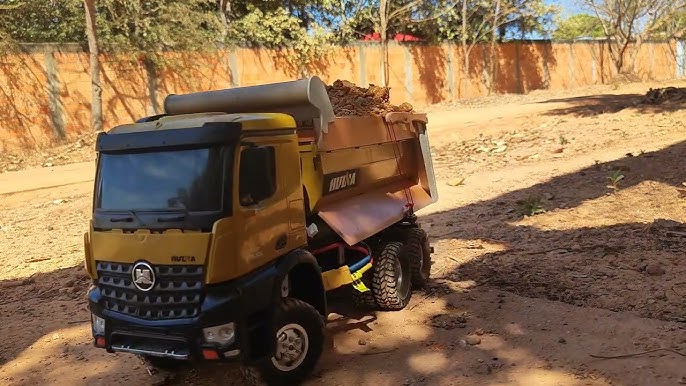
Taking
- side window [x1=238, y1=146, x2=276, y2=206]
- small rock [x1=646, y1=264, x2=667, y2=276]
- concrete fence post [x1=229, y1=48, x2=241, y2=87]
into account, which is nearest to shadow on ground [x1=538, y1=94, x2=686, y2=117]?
concrete fence post [x1=229, y1=48, x2=241, y2=87]

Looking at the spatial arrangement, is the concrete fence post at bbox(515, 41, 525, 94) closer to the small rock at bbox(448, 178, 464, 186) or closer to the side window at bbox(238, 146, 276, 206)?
the small rock at bbox(448, 178, 464, 186)

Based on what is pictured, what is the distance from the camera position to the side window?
14.3ft

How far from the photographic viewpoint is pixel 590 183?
1095cm

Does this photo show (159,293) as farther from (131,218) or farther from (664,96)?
(664,96)

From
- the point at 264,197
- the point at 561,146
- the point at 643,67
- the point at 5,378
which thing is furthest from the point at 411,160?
the point at 643,67

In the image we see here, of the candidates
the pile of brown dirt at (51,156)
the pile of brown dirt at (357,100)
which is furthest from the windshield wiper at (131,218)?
the pile of brown dirt at (51,156)

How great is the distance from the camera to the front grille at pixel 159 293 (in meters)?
4.20

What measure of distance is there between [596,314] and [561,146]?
406 inches

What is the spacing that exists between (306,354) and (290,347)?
19 centimetres

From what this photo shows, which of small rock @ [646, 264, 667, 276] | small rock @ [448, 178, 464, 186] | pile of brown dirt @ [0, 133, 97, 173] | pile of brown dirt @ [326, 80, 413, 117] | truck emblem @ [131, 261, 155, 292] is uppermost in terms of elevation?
pile of brown dirt @ [326, 80, 413, 117]

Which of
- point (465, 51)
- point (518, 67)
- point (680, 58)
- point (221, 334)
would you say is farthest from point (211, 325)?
point (680, 58)

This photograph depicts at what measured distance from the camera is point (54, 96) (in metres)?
19.1

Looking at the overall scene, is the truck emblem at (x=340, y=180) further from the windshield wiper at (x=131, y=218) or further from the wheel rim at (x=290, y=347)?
the windshield wiper at (x=131, y=218)

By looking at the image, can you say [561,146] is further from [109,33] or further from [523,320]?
[109,33]
